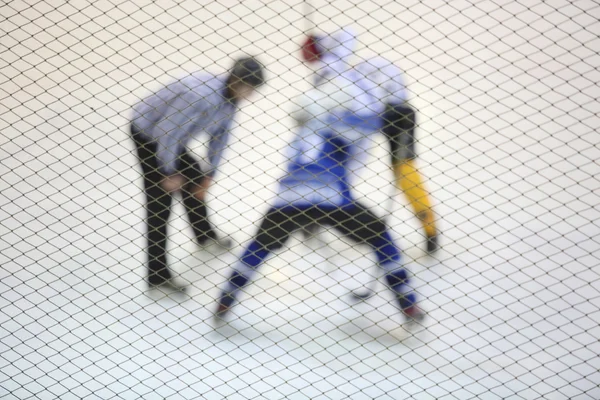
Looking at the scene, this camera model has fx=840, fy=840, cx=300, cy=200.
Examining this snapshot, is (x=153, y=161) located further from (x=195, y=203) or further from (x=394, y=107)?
(x=394, y=107)

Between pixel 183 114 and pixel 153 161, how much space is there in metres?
0.25

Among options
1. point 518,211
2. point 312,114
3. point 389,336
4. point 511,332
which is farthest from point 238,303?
point 518,211

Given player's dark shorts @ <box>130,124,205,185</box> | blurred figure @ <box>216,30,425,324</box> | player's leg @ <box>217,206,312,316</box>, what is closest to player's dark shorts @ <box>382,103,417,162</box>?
blurred figure @ <box>216,30,425,324</box>

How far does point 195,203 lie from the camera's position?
4.08m

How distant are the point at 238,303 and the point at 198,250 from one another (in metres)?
0.70

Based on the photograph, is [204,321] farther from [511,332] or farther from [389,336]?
[511,332]

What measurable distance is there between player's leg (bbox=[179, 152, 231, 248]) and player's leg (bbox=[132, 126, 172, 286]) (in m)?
0.13

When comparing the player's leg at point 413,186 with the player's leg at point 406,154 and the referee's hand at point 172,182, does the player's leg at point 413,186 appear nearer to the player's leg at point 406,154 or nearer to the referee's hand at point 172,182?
the player's leg at point 406,154

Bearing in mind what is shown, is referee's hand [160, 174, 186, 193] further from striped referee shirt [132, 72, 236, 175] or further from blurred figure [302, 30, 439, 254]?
blurred figure [302, 30, 439, 254]

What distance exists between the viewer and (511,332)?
12.3ft

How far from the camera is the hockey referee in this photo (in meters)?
3.61

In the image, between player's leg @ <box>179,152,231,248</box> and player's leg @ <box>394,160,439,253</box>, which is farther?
player's leg @ <box>394,160,439,253</box>

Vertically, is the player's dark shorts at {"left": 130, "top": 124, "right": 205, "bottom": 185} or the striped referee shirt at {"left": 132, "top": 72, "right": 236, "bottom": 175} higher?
the striped referee shirt at {"left": 132, "top": 72, "right": 236, "bottom": 175}

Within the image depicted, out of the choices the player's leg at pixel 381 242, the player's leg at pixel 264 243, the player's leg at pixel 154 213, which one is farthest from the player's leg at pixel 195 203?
the player's leg at pixel 381 242
